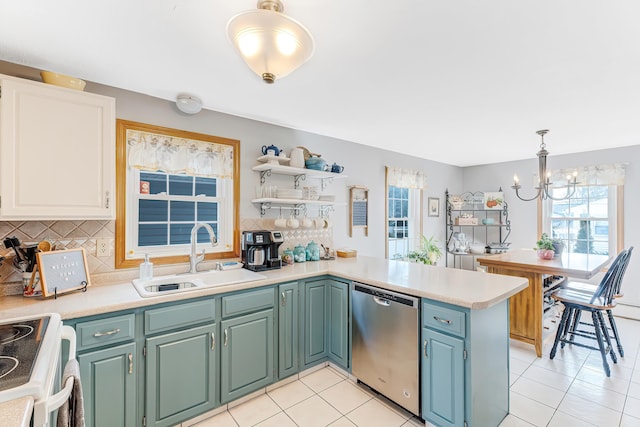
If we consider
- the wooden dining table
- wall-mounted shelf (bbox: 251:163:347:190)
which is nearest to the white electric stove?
wall-mounted shelf (bbox: 251:163:347:190)

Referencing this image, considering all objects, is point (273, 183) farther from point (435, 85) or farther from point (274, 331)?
point (435, 85)

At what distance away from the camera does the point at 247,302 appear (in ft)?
6.85

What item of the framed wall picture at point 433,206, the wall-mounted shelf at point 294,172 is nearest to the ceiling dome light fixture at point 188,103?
the wall-mounted shelf at point 294,172

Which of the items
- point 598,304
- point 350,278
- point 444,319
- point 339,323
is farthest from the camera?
point 598,304

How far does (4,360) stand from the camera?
96cm

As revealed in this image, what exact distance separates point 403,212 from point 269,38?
3785 mm

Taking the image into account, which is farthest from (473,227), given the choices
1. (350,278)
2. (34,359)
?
(34,359)

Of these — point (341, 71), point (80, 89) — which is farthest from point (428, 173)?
point (80, 89)

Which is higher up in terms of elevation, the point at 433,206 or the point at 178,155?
the point at 178,155

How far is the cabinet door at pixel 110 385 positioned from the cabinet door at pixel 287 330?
3.15 ft

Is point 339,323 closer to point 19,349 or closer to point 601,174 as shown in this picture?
point 19,349

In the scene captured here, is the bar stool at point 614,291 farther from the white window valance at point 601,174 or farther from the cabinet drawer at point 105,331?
the cabinet drawer at point 105,331

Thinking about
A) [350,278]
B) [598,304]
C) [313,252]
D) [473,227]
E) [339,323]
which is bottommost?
[339,323]

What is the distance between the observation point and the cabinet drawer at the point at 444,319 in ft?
5.40
